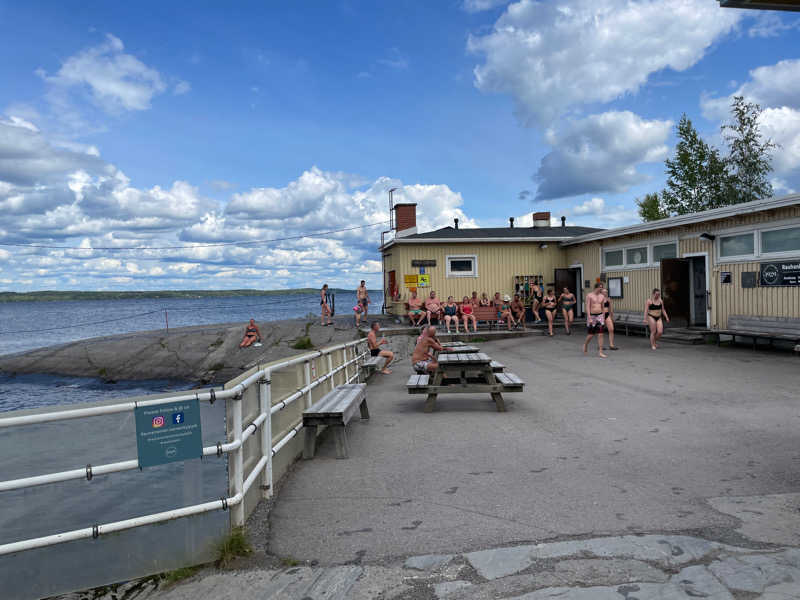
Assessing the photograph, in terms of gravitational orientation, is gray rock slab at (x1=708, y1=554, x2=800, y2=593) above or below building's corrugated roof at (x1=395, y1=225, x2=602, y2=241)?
below

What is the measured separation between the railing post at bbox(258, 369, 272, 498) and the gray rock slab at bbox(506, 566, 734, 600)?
95.5 inches

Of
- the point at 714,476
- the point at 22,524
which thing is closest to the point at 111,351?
the point at 22,524

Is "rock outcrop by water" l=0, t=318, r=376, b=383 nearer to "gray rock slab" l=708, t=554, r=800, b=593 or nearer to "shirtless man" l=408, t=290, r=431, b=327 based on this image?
"shirtless man" l=408, t=290, r=431, b=327

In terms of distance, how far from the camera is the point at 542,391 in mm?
10148

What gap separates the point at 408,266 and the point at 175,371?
10323mm

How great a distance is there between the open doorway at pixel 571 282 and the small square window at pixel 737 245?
8.30 meters

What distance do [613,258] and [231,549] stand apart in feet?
67.4

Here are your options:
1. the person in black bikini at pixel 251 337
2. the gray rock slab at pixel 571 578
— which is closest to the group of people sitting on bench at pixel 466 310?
the person in black bikini at pixel 251 337

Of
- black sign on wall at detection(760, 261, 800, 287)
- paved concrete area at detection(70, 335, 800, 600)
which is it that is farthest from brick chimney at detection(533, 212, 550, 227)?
paved concrete area at detection(70, 335, 800, 600)

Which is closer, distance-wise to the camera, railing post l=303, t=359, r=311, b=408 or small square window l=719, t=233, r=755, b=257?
railing post l=303, t=359, r=311, b=408

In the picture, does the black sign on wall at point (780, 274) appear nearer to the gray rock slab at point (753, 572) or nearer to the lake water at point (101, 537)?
the gray rock slab at point (753, 572)

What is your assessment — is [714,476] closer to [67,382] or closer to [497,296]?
[497,296]

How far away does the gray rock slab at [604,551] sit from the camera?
344 cm

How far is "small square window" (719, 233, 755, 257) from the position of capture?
51.0ft
